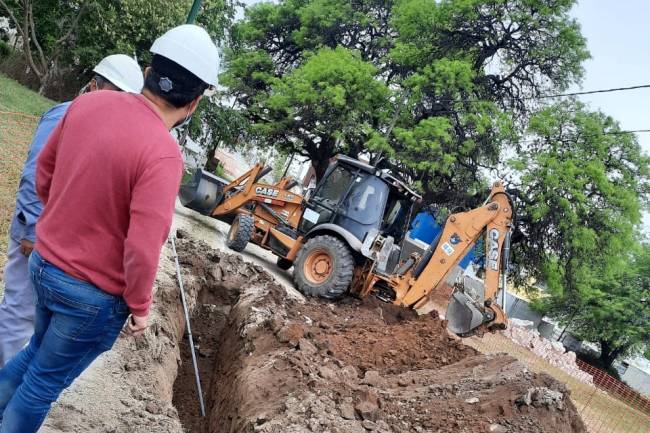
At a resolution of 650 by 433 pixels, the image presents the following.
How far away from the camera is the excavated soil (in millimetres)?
3975

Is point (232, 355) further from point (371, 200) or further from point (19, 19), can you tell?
point (19, 19)

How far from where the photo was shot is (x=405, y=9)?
17.5m

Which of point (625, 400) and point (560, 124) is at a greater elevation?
point (560, 124)

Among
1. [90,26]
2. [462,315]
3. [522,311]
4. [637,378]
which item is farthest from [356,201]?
[637,378]

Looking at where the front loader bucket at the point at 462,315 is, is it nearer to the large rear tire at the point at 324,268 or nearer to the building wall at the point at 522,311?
the large rear tire at the point at 324,268

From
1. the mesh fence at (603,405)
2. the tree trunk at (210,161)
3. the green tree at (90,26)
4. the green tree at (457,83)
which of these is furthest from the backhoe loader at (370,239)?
the tree trunk at (210,161)

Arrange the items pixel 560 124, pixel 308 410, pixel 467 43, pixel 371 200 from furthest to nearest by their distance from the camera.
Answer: pixel 467 43
pixel 560 124
pixel 371 200
pixel 308 410

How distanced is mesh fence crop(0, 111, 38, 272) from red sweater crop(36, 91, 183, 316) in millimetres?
2662

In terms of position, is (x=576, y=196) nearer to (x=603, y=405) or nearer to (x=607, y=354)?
(x=603, y=405)

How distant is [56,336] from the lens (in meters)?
1.99

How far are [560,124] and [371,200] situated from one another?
8.67m

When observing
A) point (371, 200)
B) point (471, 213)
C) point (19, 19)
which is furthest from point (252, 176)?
point (19, 19)

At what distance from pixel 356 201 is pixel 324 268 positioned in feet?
4.23

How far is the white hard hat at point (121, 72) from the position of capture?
2.93 meters
